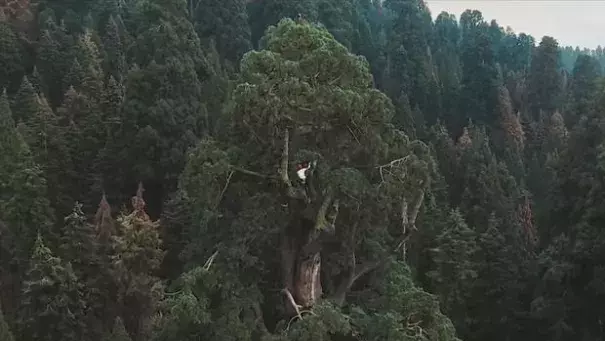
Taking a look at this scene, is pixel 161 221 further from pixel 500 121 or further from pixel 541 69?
pixel 541 69

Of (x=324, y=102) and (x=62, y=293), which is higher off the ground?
(x=324, y=102)

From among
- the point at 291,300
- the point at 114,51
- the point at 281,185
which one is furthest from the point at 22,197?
the point at 114,51

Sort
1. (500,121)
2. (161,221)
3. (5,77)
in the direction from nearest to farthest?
(161,221) → (5,77) → (500,121)

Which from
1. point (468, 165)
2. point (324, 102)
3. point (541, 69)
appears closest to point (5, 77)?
point (468, 165)

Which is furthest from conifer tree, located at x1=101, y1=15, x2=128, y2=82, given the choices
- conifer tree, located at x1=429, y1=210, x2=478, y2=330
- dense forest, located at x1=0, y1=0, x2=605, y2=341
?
conifer tree, located at x1=429, y1=210, x2=478, y2=330

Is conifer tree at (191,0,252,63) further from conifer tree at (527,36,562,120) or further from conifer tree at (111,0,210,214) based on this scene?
conifer tree at (527,36,562,120)

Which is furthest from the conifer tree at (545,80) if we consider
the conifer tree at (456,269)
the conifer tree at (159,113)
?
the conifer tree at (159,113)

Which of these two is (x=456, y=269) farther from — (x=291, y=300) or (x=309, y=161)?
(x=309, y=161)

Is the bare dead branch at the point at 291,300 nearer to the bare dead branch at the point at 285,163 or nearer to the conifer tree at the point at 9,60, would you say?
the bare dead branch at the point at 285,163
